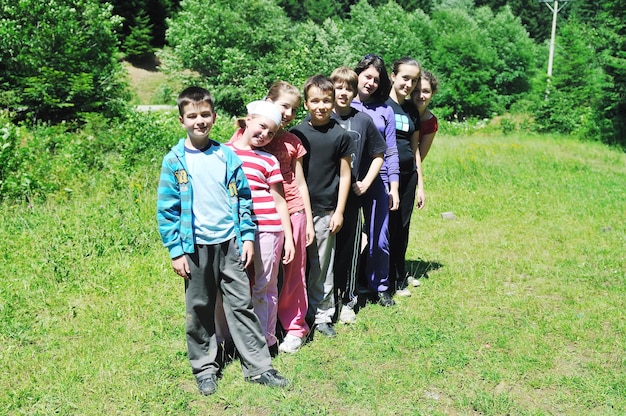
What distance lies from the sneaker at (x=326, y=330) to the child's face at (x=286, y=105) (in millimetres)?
1532

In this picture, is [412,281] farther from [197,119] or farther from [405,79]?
[197,119]

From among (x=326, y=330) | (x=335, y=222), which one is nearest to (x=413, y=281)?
(x=326, y=330)

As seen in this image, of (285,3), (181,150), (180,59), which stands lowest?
(181,150)

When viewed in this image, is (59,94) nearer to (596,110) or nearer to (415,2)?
(596,110)

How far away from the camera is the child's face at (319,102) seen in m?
3.74

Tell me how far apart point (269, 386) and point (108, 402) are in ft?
3.00

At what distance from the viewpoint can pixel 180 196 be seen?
3.19 m

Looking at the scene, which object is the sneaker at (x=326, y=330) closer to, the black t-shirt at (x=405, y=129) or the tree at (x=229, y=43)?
the black t-shirt at (x=405, y=129)

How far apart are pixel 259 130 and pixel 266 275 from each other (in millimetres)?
905

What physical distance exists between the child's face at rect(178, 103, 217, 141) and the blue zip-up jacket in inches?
4.5

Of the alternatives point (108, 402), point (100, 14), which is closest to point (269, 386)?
point (108, 402)

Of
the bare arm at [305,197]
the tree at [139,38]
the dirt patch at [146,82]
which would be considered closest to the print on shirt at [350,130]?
the bare arm at [305,197]

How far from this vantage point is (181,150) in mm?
3203

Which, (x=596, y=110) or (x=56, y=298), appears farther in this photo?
(x=596, y=110)
